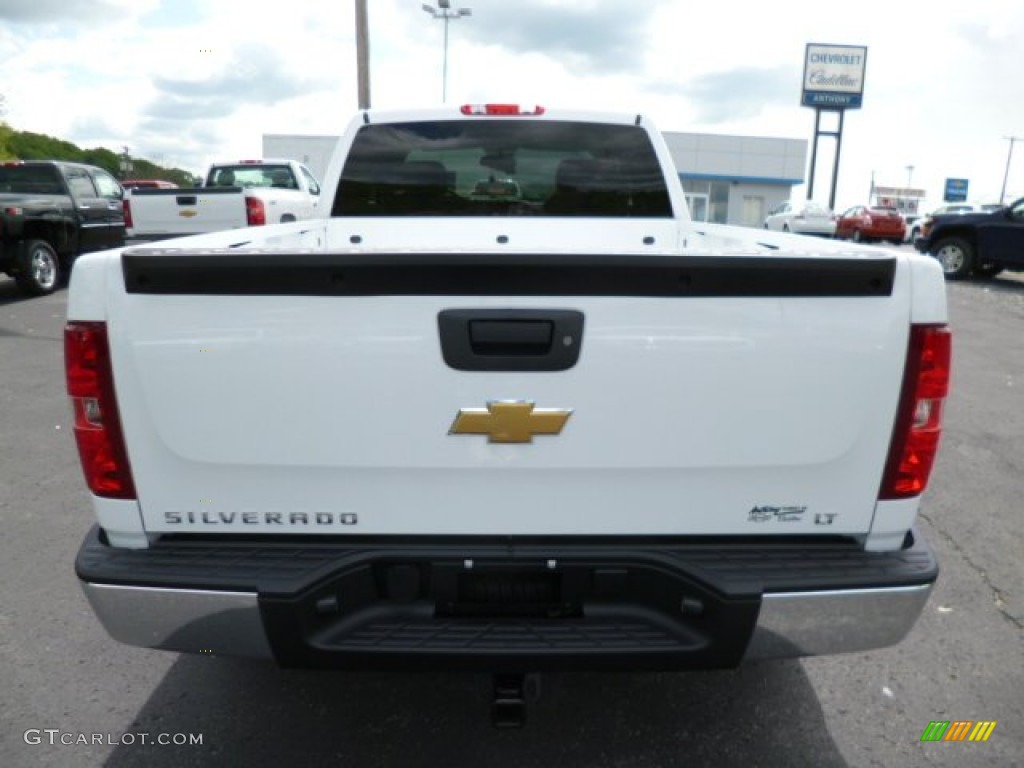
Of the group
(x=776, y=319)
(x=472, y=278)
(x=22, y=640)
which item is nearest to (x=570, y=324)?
(x=472, y=278)

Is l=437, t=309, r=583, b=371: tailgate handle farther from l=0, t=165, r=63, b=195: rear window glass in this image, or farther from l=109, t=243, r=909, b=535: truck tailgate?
l=0, t=165, r=63, b=195: rear window glass

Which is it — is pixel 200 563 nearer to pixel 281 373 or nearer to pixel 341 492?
pixel 341 492

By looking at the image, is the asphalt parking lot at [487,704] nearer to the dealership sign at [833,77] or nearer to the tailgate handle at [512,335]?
the tailgate handle at [512,335]

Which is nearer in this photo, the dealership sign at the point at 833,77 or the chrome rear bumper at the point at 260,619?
the chrome rear bumper at the point at 260,619

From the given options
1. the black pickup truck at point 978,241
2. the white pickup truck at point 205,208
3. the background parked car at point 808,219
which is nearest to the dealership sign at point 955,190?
the background parked car at point 808,219

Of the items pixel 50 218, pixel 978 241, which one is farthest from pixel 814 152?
pixel 50 218

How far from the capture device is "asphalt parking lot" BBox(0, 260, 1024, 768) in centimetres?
263

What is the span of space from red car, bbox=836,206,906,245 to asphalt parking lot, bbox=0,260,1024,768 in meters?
29.0

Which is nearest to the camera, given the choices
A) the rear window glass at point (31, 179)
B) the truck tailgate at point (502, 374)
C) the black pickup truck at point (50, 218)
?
the truck tailgate at point (502, 374)

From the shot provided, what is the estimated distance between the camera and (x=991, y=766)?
2.59 meters

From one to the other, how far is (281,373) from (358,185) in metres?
2.84

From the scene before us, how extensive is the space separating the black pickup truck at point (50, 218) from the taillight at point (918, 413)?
1262 centimetres

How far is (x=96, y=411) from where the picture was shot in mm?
2098

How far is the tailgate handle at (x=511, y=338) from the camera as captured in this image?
78.8 inches
